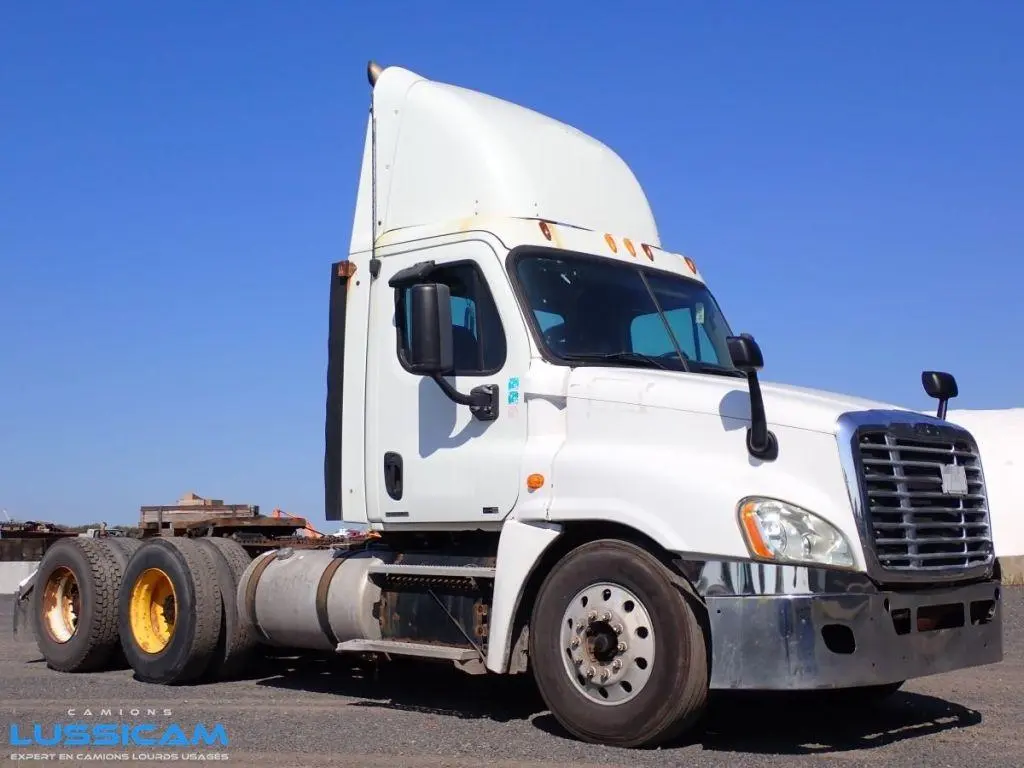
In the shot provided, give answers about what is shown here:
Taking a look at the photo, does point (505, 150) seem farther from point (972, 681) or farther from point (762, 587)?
point (972, 681)

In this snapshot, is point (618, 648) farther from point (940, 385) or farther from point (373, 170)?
point (373, 170)

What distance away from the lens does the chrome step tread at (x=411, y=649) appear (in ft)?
25.0

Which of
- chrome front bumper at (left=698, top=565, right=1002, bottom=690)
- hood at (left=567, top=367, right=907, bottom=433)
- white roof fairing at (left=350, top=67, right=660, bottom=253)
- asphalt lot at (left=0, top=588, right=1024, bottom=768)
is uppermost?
white roof fairing at (left=350, top=67, right=660, bottom=253)

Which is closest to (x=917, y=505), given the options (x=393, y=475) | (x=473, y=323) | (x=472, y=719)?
(x=473, y=323)

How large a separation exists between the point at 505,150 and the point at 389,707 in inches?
153

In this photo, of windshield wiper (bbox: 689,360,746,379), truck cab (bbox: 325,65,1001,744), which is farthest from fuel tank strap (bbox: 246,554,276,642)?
windshield wiper (bbox: 689,360,746,379)

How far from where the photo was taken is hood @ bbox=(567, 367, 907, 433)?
6.64 m

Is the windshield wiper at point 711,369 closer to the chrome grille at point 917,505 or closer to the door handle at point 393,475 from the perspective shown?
the chrome grille at point 917,505

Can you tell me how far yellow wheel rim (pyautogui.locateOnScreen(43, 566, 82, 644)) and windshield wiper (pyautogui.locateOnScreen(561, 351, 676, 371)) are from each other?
18.6ft

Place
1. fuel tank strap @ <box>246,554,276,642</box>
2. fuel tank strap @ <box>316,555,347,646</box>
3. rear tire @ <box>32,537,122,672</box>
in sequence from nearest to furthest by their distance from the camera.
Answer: fuel tank strap @ <box>316,555,347,646</box>
fuel tank strap @ <box>246,554,276,642</box>
rear tire @ <box>32,537,122,672</box>

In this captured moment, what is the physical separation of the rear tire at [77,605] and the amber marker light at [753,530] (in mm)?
6211

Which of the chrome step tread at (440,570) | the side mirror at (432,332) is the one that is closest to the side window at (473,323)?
the side mirror at (432,332)

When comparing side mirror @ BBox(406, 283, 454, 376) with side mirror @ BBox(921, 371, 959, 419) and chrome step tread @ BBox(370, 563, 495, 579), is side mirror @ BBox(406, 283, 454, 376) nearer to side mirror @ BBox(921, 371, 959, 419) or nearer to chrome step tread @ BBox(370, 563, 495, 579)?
chrome step tread @ BBox(370, 563, 495, 579)

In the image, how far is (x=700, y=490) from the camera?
654cm
